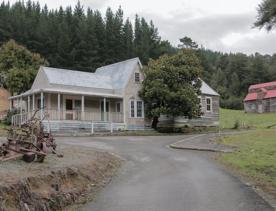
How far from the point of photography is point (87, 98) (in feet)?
144

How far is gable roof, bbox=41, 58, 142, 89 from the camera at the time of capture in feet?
136

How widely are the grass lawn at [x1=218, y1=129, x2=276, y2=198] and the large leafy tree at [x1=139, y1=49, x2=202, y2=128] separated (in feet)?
38.7

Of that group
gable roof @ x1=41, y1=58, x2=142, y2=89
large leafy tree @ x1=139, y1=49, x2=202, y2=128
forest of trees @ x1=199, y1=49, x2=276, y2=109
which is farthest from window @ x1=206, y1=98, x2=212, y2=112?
forest of trees @ x1=199, y1=49, x2=276, y2=109

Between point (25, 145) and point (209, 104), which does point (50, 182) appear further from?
point (209, 104)

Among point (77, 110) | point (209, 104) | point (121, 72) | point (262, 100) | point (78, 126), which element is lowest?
point (78, 126)

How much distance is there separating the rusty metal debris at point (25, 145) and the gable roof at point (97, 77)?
24.1 meters

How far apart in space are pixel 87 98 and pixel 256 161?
2464 centimetres

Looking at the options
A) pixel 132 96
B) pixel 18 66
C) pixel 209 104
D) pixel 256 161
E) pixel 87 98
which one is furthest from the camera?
pixel 18 66

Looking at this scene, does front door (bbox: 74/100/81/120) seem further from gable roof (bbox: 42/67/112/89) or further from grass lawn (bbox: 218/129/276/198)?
grass lawn (bbox: 218/129/276/198)

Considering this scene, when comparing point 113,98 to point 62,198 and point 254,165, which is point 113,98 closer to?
point 254,165

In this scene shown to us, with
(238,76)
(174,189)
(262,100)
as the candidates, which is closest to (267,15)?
(174,189)

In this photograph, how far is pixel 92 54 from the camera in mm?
84250

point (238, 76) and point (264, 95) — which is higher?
point (238, 76)

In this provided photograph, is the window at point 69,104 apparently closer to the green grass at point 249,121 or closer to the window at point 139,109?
the window at point 139,109
